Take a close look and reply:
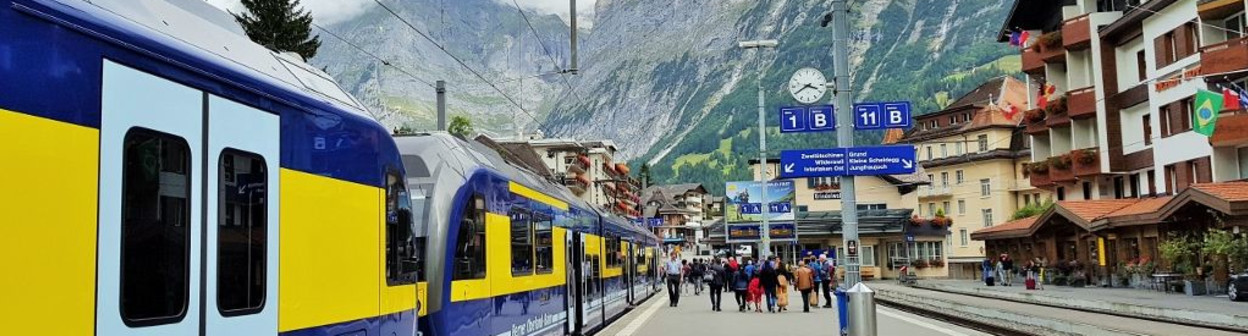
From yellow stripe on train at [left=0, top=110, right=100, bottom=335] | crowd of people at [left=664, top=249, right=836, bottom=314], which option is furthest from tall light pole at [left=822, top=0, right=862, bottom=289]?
yellow stripe on train at [left=0, top=110, right=100, bottom=335]

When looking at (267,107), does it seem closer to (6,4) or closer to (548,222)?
(6,4)

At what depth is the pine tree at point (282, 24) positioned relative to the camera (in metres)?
44.7

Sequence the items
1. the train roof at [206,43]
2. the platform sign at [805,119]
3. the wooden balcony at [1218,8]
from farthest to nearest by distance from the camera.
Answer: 1. the wooden balcony at [1218,8]
2. the platform sign at [805,119]
3. the train roof at [206,43]

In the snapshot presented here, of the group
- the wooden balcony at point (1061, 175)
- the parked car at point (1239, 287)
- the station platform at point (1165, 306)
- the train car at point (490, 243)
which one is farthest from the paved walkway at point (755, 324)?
the wooden balcony at point (1061, 175)

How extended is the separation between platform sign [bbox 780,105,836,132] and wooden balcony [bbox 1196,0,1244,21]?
24.7 metres

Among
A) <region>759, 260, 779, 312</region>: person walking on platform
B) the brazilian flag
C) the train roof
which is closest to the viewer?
the train roof

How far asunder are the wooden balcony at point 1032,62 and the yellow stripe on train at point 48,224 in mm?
54965

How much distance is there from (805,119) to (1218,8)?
83.1ft

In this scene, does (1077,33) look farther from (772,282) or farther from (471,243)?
(471,243)

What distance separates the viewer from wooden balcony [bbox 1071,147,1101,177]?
48.7m

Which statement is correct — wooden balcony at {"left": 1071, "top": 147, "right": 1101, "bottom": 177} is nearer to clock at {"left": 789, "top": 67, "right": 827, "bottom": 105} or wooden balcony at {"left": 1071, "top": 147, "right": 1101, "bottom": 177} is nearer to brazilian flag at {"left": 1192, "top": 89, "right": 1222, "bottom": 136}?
brazilian flag at {"left": 1192, "top": 89, "right": 1222, "bottom": 136}

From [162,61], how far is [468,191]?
6858 mm

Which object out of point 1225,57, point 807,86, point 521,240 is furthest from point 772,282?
point 1225,57

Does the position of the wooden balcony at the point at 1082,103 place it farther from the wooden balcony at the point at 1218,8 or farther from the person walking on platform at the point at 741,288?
the person walking on platform at the point at 741,288
